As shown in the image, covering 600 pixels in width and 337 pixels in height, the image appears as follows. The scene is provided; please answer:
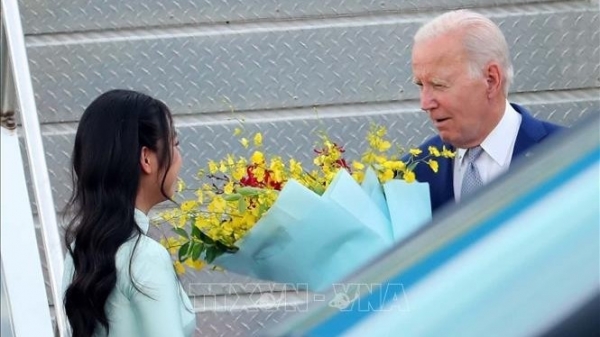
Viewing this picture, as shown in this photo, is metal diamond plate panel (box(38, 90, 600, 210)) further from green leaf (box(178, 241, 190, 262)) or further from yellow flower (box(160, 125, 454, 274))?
green leaf (box(178, 241, 190, 262))

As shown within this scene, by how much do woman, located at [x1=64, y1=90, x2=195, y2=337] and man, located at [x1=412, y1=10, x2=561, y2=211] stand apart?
910mm

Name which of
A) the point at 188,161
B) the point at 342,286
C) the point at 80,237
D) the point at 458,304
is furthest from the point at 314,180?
the point at 188,161

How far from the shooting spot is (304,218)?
344cm

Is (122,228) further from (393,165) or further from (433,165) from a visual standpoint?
(433,165)

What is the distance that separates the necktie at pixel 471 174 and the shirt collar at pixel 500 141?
0.8 inches

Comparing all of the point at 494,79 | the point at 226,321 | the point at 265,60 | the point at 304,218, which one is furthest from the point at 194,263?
the point at 265,60

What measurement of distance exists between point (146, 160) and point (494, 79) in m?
1.21

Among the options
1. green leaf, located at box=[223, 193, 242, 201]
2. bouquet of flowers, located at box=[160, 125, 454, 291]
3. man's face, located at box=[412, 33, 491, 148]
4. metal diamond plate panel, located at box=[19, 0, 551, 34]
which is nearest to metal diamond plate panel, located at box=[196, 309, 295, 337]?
metal diamond plate panel, located at box=[19, 0, 551, 34]

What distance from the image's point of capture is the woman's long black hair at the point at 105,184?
3.62 meters

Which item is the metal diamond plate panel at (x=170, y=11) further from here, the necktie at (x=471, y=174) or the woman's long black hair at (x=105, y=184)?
the woman's long black hair at (x=105, y=184)

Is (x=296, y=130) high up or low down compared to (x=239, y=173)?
down

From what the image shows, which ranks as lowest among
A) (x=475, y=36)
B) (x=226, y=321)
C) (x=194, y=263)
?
(x=226, y=321)

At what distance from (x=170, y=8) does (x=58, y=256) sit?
6.30ft

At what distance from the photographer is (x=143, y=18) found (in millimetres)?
6090
